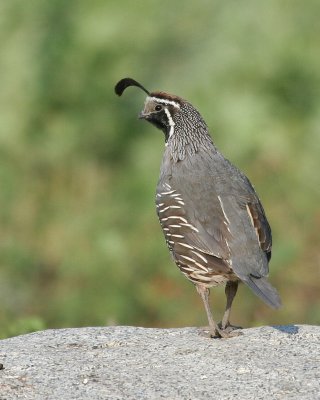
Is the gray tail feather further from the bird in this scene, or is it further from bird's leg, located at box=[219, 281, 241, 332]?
bird's leg, located at box=[219, 281, 241, 332]

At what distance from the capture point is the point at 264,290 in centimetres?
545

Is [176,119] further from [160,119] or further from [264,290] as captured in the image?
[264,290]

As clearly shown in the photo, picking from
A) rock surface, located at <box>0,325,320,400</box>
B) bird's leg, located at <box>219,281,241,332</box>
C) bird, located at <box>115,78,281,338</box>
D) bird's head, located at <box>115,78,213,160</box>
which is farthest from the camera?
bird's head, located at <box>115,78,213,160</box>

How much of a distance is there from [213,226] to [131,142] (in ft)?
18.2

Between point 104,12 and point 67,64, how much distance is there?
0.65 m

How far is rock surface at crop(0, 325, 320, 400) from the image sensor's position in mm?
4547

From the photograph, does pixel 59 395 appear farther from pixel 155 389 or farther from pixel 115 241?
pixel 115 241

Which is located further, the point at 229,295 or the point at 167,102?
the point at 167,102

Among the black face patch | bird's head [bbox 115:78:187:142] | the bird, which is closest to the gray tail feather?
the bird

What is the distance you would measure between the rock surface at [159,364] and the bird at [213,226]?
0.24 m

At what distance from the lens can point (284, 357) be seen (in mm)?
4977

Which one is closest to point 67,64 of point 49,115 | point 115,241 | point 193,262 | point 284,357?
point 49,115

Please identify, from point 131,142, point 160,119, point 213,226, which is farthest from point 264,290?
point 131,142

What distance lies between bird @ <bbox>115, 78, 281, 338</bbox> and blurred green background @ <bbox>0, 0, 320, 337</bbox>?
8.52 feet
